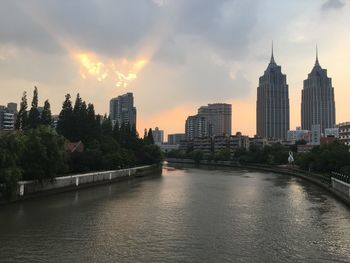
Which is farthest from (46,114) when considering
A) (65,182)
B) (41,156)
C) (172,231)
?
(172,231)

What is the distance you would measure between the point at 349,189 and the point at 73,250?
2423cm

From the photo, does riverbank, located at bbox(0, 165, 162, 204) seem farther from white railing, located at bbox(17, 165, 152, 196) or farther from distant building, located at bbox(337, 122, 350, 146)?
distant building, located at bbox(337, 122, 350, 146)

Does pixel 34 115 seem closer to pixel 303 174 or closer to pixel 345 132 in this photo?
pixel 303 174

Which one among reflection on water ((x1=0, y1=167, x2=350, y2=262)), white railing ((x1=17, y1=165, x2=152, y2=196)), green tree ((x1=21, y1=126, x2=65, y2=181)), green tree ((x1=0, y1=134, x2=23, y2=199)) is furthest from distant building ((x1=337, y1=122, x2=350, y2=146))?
green tree ((x1=0, y1=134, x2=23, y2=199))

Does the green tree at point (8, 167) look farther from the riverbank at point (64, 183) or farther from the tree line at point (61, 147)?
the riverbank at point (64, 183)

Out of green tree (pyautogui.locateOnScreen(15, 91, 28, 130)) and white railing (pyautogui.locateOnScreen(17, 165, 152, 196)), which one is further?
green tree (pyautogui.locateOnScreen(15, 91, 28, 130))

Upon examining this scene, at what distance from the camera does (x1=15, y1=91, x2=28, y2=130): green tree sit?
81.5 metres

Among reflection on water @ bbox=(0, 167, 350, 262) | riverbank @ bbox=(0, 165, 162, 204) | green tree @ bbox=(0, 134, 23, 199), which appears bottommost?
reflection on water @ bbox=(0, 167, 350, 262)

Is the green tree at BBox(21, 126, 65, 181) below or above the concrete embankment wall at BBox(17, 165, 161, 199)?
above

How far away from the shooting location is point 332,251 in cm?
1738

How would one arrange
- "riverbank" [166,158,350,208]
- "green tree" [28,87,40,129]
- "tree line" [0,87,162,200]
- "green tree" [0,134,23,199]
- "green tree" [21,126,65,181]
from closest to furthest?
"green tree" [0,134,23,199]
"tree line" [0,87,162,200]
"green tree" [21,126,65,181]
"riverbank" [166,158,350,208]
"green tree" [28,87,40,129]

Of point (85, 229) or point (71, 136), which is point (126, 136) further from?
point (85, 229)

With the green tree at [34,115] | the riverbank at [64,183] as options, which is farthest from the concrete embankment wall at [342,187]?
the green tree at [34,115]

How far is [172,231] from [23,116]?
68.6 m
